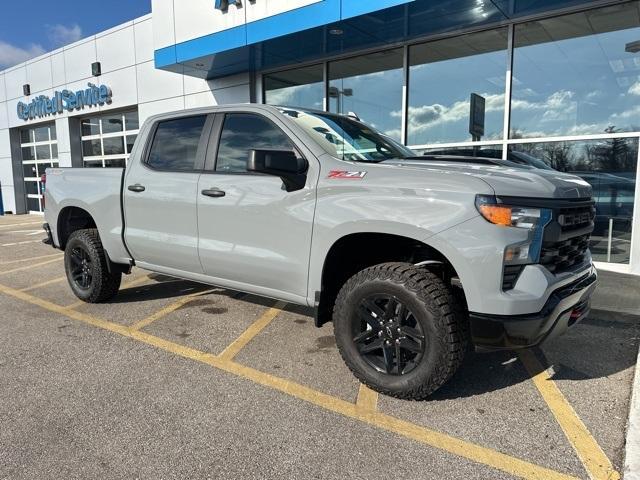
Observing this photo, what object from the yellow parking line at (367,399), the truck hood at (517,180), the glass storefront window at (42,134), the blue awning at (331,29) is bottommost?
the yellow parking line at (367,399)

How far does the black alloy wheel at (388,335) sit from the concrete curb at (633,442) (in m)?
1.17

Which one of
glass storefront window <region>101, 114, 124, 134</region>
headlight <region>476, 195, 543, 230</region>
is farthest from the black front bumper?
glass storefront window <region>101, 114, 124, 134</region>

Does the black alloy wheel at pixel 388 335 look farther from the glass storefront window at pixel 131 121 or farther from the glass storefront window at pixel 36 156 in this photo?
the glass storefront window at pixel 36 156

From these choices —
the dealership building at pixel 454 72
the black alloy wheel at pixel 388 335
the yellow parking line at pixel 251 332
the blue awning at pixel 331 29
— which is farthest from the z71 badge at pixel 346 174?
the blue awning at pixel 331 29

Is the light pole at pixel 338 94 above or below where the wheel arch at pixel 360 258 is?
above

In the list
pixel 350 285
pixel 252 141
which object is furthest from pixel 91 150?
pixel 350 285

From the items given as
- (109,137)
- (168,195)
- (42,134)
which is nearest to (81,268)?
(168,195)

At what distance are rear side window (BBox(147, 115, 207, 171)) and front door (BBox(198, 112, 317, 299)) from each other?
0.28 m

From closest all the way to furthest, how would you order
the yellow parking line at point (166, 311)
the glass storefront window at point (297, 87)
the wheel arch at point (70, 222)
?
the yellow parking line at point (166, 311)
the wheel arch at point (70, 222)
the glass storefront window at point (297, 87)

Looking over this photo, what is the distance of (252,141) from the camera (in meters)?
3.90

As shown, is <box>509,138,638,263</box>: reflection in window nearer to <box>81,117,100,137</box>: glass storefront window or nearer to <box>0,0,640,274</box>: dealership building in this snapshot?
<box>0,0,640,274</box>: dealership building

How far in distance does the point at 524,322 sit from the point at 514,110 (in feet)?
20.0

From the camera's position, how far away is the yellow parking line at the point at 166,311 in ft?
15.2

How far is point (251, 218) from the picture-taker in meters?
3.66
